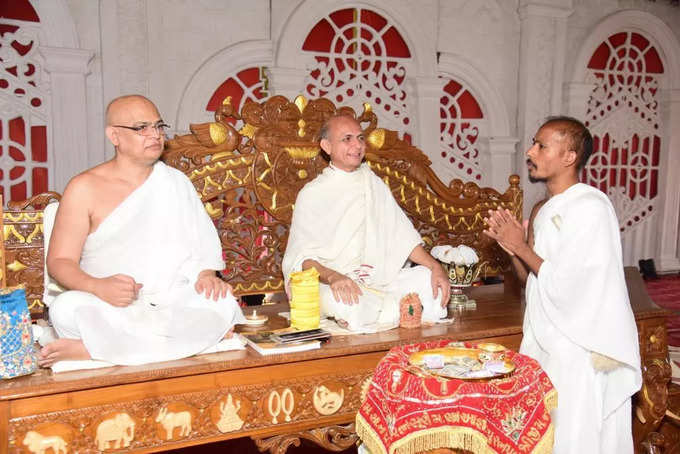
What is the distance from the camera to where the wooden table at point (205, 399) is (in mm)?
2314

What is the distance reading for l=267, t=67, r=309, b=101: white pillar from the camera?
5871mm

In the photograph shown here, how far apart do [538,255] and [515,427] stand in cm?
111

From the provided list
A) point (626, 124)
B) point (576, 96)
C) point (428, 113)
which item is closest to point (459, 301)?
A: point (428, 113)

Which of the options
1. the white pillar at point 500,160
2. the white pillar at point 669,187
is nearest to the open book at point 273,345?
the white pillar at point 500,160

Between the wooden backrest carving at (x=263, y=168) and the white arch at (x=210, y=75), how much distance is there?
2.03 metres

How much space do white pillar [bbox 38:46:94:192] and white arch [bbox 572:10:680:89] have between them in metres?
5.85

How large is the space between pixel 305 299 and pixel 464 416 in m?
1.19

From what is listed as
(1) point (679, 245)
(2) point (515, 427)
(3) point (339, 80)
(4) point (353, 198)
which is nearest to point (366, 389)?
(2) point (515, 427)

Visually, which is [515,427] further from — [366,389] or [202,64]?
[202,64]

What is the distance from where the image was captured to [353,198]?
3486 mm

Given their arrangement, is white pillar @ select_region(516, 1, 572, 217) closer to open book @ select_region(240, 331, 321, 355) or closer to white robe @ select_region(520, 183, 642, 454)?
white robe @ select_region(520, 183, 642, 454)

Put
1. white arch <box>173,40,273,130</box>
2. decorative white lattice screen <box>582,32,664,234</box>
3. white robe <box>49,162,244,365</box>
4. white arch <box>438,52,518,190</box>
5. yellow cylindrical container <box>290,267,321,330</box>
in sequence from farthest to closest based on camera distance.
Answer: decorative white lattice screen <box>582,32,664,234</box> < white arch <box>438,52,518,190</box> < white arch <box>173,40,273,130</box> < yellow cylindrical container <box>290,267,321,330</box> < white robe <box>49,162,244,365</box>

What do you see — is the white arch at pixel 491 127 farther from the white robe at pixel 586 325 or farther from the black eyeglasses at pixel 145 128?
the black eyeglasses at pixel 145 128

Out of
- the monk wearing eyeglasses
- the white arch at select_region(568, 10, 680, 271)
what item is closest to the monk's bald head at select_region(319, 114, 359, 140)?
the monk wearing eyeglasses
